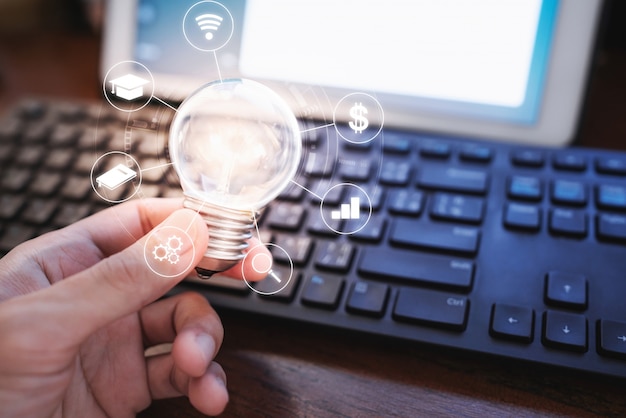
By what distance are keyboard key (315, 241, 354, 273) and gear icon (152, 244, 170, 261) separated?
99mm

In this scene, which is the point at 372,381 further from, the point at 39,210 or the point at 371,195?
the point at 39,210

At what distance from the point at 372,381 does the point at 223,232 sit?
0.10m

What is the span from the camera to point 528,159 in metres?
0.37

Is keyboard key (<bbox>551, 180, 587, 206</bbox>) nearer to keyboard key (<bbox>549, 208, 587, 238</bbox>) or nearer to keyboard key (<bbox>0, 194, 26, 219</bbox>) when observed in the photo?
keyboard key (<bbox>549, 208, 587, 238</bbox>)

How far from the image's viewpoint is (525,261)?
32cm

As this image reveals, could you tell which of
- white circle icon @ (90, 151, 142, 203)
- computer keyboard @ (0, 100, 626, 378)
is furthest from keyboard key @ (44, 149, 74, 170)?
white circle icon @ (90, 151, 142, 203)

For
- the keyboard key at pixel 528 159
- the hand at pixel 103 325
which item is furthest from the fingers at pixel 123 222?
the keyboard key at pixel 528 159

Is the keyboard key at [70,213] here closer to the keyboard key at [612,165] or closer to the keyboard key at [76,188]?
the keyboard key at [76,188]

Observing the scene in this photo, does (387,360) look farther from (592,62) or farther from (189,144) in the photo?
(592,62)

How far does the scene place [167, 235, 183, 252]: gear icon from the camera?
248 mm

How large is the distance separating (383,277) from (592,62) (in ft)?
0.68

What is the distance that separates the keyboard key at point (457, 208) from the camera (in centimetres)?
34

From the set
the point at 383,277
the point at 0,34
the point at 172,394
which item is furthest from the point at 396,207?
the point at 0,34

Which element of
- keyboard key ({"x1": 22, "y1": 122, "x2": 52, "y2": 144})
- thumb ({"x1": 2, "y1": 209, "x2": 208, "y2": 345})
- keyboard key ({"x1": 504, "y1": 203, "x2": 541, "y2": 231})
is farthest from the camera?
keyboard key ({"x1": 22, "y1": 122, "x2": 52, "y2": 144})
